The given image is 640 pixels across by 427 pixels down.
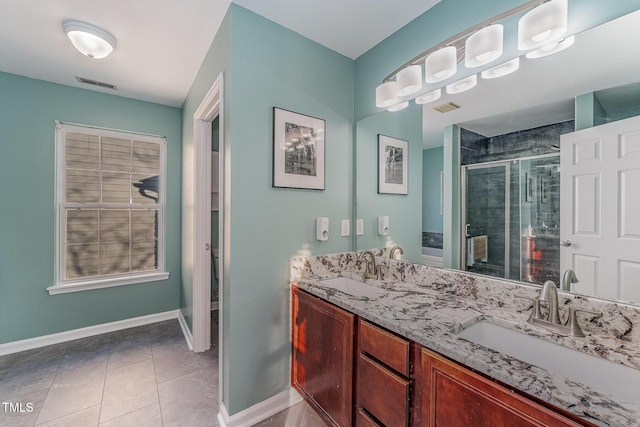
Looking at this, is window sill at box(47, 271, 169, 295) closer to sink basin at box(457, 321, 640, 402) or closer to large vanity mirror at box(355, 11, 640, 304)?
large vanity mirror at box(355, 11, 640, 304)

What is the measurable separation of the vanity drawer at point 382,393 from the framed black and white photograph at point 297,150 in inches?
44.3

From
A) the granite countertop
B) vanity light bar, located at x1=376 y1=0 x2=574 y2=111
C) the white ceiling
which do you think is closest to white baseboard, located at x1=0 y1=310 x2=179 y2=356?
the granite countertop

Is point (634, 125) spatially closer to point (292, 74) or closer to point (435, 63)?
point (435, 63)

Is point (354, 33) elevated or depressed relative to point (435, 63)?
elevated

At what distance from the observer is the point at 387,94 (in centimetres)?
171

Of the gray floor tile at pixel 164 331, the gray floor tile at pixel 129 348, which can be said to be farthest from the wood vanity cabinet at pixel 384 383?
the gray floor tile at pixel 164 331

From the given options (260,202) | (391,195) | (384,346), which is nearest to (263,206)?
(260,202)

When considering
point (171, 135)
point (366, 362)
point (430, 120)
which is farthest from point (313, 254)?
point (171, 135)

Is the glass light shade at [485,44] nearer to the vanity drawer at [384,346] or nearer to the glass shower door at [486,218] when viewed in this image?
the glass shower door at [486,218]

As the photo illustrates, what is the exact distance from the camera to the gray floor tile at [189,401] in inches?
66.9

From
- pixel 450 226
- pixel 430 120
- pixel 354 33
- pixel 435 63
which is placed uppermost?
pixel 354 33

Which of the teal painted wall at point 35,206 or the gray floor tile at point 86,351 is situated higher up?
the teal painted wall at point 35,206

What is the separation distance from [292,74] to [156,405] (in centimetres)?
243

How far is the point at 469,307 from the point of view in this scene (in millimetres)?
1298
